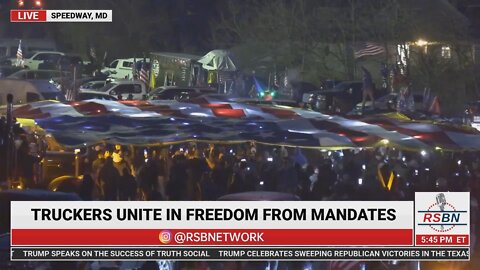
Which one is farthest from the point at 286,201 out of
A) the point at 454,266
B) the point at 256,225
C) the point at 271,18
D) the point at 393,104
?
the point at 271,18

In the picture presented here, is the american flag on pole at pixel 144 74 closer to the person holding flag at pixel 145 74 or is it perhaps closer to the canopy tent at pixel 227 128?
the person holding flag at pixel 145 74

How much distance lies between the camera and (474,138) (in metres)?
11.4

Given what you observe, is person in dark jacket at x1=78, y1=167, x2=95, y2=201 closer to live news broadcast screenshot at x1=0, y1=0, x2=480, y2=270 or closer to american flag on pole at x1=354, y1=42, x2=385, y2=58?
live news broadcast screenshot at x1=0, y1=0, x2=480, y2=270

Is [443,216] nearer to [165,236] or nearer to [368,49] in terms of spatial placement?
[165,236]

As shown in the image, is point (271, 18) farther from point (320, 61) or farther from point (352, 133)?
point (352, 133)

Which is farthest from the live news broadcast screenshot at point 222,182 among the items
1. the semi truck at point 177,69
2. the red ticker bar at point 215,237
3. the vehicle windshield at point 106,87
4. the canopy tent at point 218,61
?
the vehicle windshield at point 106,87

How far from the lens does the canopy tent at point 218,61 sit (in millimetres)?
22109

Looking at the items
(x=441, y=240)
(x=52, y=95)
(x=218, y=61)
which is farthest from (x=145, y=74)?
(x=441, y=240)

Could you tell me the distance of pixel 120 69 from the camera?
94.6ft

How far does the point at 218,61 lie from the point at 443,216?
14.7 meters

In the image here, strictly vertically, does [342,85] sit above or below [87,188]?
above

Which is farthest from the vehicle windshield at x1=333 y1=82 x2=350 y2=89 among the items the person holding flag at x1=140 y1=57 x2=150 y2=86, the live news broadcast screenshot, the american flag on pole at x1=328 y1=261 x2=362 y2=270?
the american flag on pole at x1=328 y1=261 x2=362 y2=270

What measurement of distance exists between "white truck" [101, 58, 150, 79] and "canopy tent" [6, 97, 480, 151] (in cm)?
1596

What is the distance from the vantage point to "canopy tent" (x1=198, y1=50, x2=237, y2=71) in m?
22.1
